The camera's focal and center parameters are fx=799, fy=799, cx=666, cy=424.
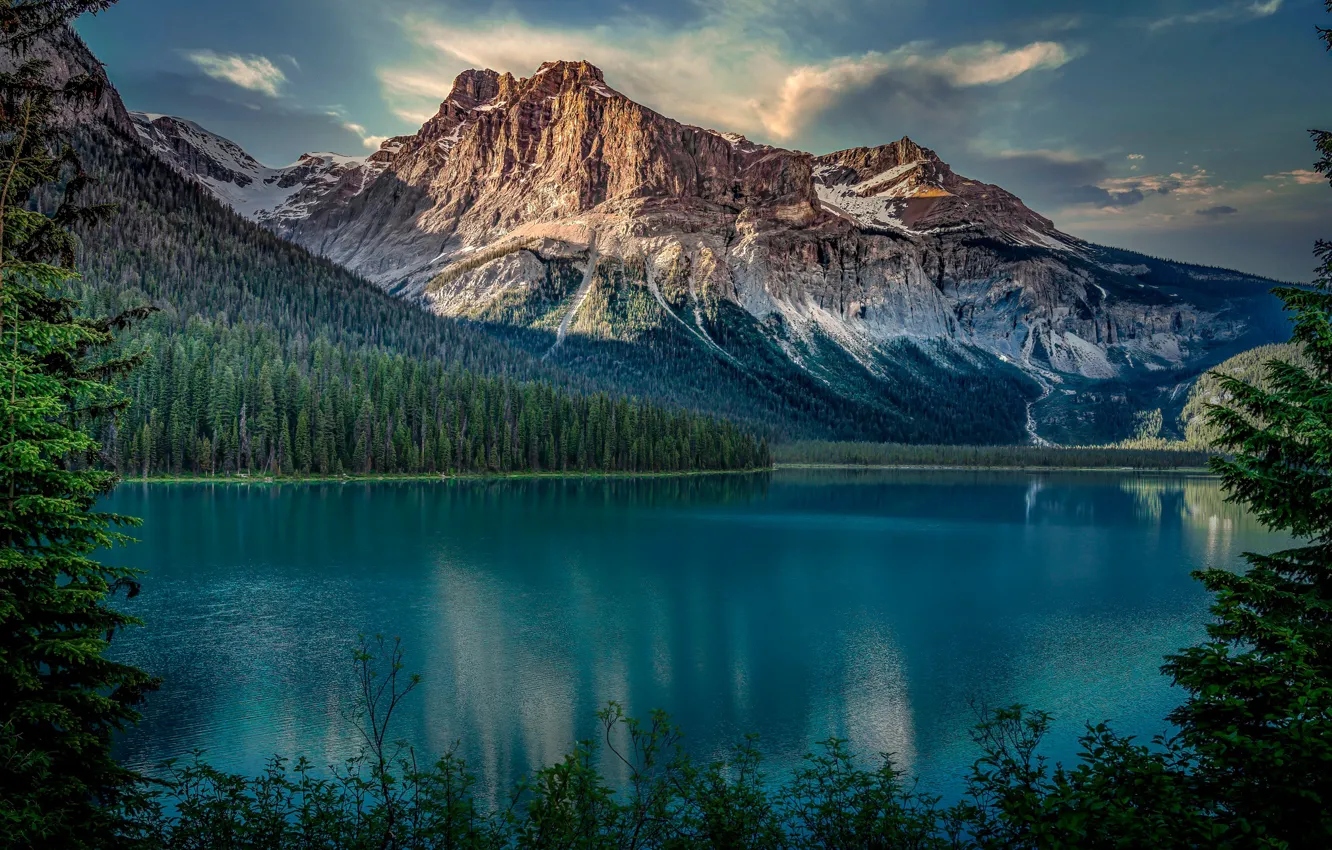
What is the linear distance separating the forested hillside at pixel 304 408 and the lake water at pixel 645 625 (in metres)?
29.7

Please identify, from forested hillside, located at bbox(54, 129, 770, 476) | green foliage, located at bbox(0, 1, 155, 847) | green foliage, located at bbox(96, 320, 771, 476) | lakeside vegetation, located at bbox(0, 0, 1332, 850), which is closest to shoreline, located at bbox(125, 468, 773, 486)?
green foliage, located at bbox(96, 320, 771, 476)

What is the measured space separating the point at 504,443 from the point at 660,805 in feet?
454

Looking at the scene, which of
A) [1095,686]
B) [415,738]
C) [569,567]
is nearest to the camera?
[415,738]

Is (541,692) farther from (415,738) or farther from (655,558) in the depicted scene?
(655,558)

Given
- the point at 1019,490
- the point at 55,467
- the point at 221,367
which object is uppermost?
the point at 221,367

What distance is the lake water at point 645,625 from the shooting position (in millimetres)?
26297

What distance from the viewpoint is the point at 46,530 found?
39.1 ft

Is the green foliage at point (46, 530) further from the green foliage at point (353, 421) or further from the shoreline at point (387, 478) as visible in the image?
the green foliage at point (353, 421)

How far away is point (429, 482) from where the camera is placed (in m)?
133

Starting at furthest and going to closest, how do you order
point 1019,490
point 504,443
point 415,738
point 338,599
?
point 1019,490 < point 504,443 < point 338,599 < point 415,738

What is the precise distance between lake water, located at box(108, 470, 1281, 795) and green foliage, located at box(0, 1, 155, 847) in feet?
40.1

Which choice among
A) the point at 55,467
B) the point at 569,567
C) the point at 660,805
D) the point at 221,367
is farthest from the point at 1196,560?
the point at 221,367

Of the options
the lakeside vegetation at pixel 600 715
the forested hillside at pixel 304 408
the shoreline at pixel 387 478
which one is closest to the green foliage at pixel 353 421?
the forested hillside at pixel 304 408

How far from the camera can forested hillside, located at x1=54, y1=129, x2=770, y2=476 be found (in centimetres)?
12319
